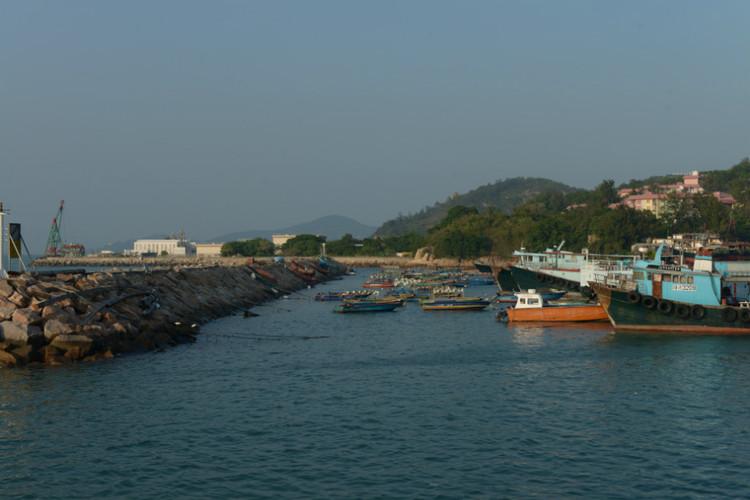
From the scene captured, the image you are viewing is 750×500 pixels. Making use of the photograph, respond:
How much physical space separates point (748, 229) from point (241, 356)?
480 feet

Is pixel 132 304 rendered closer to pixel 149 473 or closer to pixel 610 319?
pixel 149 473

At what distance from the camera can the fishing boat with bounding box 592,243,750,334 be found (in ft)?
154

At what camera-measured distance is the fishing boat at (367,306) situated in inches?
2680

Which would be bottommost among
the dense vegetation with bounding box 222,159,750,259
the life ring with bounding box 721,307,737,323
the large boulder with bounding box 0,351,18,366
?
the large boulder with bounding box 0,351,18,366

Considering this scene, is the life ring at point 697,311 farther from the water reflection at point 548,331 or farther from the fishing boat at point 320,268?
the fishing boat at point 320,268

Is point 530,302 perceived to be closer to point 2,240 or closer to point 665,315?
point 665,315

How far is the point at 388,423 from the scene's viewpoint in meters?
26.0

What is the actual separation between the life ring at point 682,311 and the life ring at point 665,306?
357 millimetres

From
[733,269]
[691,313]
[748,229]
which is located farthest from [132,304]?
[748,229]

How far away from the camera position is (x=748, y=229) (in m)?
151

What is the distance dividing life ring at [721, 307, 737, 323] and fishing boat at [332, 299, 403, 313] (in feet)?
107

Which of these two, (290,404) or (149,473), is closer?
(149,473)

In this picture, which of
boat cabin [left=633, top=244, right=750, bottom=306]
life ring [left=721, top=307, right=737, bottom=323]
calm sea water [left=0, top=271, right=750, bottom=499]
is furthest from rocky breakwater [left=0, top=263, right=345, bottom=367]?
life ring [left=721, top=307, right=737, bottom=323]

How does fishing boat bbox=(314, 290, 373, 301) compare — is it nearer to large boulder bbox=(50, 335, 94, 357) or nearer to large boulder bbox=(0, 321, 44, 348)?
large boulder bbox=(50, 335, 94, 357)
